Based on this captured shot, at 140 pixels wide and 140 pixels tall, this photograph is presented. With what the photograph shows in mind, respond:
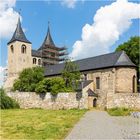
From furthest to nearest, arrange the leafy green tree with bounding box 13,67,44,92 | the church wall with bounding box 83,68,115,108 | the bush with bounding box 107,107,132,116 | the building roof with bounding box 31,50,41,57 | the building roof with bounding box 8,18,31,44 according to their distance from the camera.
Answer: the building roof with bounding box 31,50,41,57 → the building roof with bounding box 8,18,31,44 → the leafy green tree with bounding box 13,67,44,92 → the church wall with bounding box 83,68,115,108 → the bush with bounding box 107,107,132,116

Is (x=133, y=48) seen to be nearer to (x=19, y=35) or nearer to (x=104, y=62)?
(x=104, y=62)

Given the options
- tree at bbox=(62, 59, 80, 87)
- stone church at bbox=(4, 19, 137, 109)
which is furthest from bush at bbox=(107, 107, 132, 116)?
tree at bbox=(62, 59, 80, 87)

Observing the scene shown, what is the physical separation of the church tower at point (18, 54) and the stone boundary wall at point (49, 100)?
71.3ft

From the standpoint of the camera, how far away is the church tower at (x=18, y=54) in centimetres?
6212

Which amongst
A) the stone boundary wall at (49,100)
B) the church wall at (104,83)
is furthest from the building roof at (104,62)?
the stone boundary wall at (49,100)

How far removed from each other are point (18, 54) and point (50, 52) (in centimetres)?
1176

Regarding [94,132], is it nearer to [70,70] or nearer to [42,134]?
[42,134]

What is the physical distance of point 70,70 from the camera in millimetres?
42906

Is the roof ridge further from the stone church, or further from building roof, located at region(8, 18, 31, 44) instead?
building roof, located at region(8, 18, 31, 44)

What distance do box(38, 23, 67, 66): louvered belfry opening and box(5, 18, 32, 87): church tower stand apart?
5.89 m

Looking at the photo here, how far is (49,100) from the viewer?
38.1m

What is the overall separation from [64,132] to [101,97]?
84.2ft

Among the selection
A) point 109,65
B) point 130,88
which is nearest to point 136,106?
point 130,88

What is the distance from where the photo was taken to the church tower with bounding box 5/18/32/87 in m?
62.1
